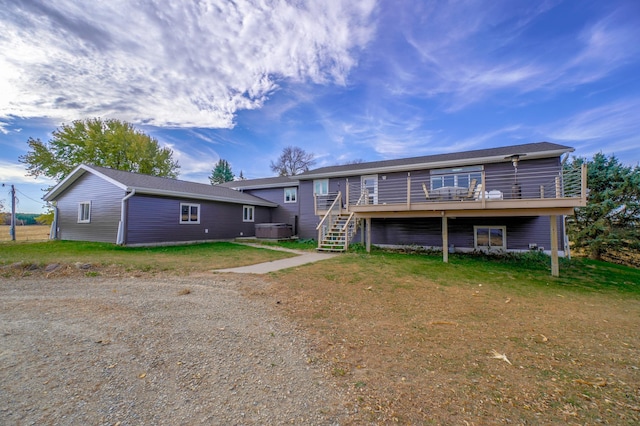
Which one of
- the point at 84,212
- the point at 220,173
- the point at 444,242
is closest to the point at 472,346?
the point at 444,242

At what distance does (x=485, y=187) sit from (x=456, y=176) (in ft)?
4.98

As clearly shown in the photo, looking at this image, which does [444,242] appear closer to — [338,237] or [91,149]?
[338,237]

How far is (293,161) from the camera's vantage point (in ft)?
125

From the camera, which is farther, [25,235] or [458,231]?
[25,235]

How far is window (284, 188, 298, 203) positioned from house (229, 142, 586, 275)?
327cm

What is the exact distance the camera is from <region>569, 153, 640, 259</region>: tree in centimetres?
1284

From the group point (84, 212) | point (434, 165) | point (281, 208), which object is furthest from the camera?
point (281, 208)

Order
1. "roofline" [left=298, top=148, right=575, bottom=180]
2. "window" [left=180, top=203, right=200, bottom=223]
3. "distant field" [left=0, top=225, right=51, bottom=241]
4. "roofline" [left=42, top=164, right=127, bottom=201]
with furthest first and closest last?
"distant field" [left=0, top=225, right=51, bottom=241] < "window" [left=180, top=203, right=200, bottom=223] < "roofline" [left=42, top=164, right=127, bottom=201] < "roofline" [left=298, top=148, right=575, bottom=180]

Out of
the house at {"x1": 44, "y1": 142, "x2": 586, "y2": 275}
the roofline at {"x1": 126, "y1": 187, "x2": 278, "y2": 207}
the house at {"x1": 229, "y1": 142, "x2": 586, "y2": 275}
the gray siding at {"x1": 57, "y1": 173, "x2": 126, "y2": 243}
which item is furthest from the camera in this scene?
the gray siding at {"x1": 57, "y1": 173, "x2": 126, "y2": 243}

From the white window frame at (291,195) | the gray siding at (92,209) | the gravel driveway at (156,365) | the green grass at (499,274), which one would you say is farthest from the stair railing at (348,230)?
the gray siding at (92,209)

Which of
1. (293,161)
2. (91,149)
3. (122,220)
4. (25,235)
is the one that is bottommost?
(25,235)

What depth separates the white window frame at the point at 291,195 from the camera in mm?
18578

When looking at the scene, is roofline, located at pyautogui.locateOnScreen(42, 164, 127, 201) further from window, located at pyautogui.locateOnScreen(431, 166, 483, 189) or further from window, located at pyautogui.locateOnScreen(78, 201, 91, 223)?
window, located at pyautogui.locateOnScreen(431, 166, 483, 189)

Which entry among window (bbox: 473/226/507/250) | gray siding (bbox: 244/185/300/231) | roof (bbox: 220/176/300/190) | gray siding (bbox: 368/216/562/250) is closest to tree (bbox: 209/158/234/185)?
roof (bbox: 220/176/300/190)
